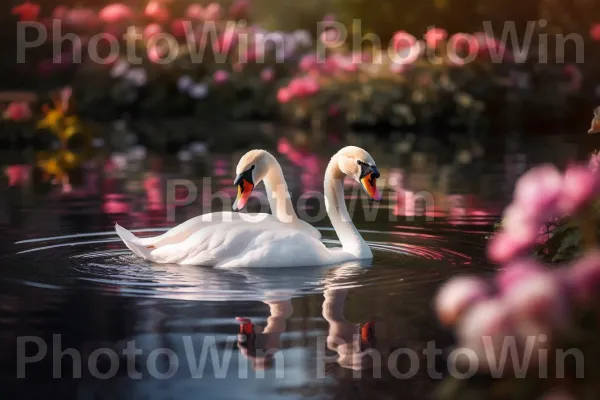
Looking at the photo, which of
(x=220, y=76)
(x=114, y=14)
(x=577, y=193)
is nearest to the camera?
(x=577, y=193)

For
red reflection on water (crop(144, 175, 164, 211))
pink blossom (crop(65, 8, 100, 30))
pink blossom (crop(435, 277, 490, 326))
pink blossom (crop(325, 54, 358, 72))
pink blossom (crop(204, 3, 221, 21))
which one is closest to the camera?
pink blossom (crop(435, 277, 490, 326))

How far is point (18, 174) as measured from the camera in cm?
1469

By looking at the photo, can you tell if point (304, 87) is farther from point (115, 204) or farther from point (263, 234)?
point (263, 234)

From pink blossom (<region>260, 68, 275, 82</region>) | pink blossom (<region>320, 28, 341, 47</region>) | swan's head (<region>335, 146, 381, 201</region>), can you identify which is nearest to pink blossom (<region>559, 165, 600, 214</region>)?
swan's head (<region>335, 146, 381, 201</region>)

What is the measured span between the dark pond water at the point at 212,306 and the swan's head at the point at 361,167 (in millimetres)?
467

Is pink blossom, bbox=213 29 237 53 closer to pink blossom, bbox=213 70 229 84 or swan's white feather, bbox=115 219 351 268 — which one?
pink blossom, bbox=213 70 229 84

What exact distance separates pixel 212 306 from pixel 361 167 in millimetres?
1974

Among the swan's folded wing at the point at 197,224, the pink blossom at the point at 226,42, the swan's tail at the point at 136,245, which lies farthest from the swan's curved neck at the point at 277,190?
the pink blossom at the point at 226,42

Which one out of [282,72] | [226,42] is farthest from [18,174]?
[282,72]

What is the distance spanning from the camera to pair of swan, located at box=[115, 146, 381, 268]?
7.91 metres

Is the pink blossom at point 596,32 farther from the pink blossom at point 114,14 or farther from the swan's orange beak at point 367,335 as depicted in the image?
the swan's orange beak at point 367,335

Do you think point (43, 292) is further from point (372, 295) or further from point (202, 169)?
point (202, 169)

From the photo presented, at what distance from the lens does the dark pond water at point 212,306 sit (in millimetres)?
5250

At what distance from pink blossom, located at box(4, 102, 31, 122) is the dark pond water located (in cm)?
697
